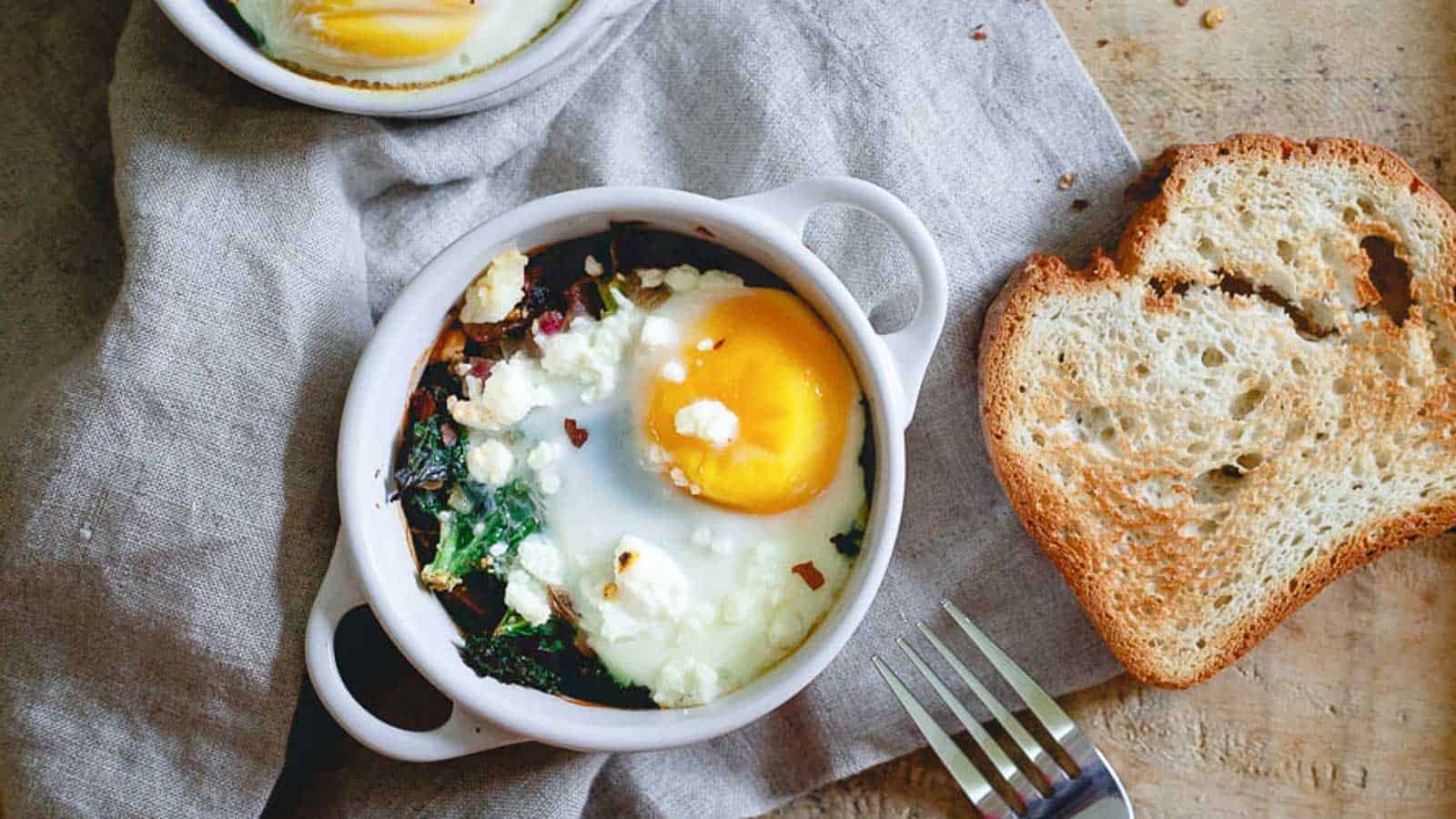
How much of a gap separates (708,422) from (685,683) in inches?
18.1

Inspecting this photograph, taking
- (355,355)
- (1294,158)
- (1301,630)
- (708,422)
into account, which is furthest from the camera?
(1301,630)

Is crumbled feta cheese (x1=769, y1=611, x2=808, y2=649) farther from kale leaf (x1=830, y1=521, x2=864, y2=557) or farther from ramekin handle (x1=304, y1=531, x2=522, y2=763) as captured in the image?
ramekin handle (x1=304, y1=531, x2=522, y2=763)

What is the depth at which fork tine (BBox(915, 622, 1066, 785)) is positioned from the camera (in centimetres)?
248

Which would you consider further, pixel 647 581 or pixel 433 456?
pixel 433 456

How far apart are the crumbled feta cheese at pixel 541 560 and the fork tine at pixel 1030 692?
80 centimetres

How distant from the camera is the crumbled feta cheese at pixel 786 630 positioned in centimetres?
224

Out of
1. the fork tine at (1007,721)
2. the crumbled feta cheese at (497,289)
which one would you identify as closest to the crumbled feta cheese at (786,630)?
the fork tine at (1007,721)

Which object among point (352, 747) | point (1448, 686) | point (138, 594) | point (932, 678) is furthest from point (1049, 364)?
point (138, 594)

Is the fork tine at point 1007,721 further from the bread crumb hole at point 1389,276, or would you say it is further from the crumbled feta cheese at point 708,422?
the bread crumb hole at point 1389,276

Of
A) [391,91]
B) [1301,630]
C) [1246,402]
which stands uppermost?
[391,91]

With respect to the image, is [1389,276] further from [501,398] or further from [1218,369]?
[501,398]

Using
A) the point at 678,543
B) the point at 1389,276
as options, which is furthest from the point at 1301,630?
the point at 678,543

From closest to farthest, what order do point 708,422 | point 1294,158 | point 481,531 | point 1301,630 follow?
point 708,422
point 481,531
point 1294,158
point 1301,630

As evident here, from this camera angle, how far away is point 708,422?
215 cm
